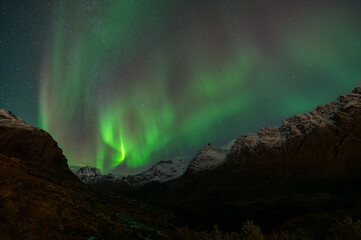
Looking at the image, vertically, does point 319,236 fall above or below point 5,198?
below

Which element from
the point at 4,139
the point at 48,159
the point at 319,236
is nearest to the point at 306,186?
the point at 319,236

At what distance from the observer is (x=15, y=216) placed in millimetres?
A: 7551

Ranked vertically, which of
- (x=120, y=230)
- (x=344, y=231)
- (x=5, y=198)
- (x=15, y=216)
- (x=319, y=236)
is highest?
(x=5, y=198)

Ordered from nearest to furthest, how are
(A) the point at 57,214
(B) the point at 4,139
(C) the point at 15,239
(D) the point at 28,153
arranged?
(C) the point at 15,239 < (A) the point at 57,214 < (B) the point at 4,139 < (D) the point at 28,153

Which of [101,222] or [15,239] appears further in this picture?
[101,222]

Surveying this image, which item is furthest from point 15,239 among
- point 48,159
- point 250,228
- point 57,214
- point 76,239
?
point 48,159

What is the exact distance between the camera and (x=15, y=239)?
6.24 metres

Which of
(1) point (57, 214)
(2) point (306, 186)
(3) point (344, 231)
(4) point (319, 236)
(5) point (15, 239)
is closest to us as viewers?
(5) point (15, 239)

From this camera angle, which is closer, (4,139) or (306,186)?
(4,139)

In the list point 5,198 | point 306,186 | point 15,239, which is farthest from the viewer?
point 306,186

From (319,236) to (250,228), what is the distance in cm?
1539

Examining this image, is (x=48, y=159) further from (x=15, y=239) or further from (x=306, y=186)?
(x=306, y=186)

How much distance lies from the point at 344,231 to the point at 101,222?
54.0 ft

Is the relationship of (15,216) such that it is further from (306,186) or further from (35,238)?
(306,186)
